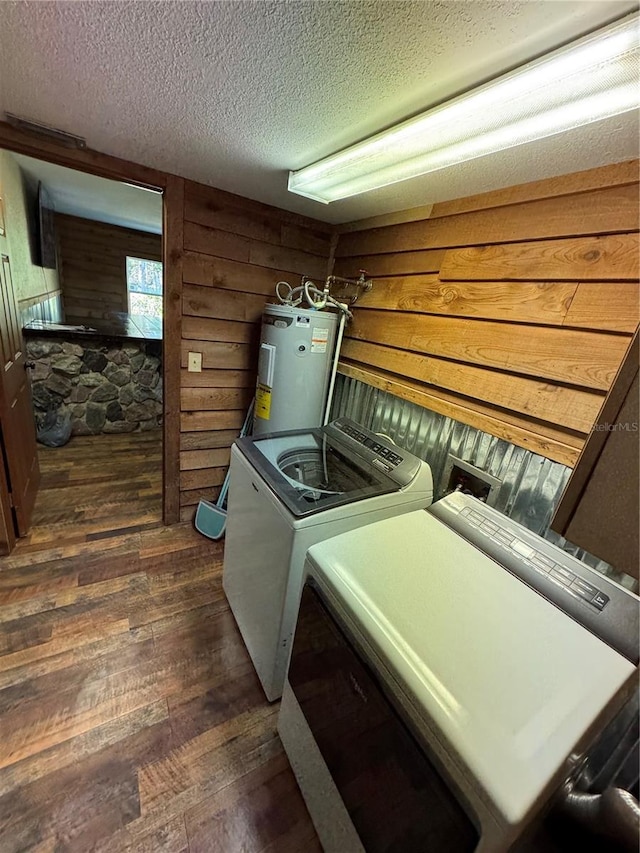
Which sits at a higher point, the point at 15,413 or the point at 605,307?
the point at 605,307

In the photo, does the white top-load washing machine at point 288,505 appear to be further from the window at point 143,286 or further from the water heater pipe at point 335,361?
the window at point 143,286

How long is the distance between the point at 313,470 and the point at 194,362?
1.08 meters

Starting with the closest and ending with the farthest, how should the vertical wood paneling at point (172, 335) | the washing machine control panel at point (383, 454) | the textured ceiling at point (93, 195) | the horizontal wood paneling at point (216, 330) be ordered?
the washing machine control panel at point (383, 454) → the vertical wood paneling at point (172, 335) → the horizontal wood paneling at point (216, 330) → the textured ceiling at point (93, 195)

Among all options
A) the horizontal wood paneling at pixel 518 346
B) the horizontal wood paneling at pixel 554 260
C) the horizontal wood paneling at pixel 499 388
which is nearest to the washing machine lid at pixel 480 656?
the horizontal wood paneling at pixel 499 388

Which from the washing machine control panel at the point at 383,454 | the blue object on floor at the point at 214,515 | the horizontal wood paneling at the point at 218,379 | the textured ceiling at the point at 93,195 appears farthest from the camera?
the textured ceiling at the point at 93,195

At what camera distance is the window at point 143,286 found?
17.3 feet

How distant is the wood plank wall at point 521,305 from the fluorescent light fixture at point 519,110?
13.3 inches

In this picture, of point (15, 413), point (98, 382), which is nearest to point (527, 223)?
point (15, 413)

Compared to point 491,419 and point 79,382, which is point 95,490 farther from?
point 491,419

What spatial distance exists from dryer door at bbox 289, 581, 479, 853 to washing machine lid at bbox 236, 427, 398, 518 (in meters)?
0.33

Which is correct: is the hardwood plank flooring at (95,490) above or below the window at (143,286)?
below

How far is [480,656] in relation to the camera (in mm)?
658

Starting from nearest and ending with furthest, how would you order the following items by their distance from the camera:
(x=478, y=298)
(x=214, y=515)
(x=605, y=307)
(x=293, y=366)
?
(x=605, y=307), (x=478, y=298), (x=293, y=366), (x=214, y=515)

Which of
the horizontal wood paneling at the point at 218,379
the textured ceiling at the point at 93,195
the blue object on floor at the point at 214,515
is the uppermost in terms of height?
the textured ceiling at the point at 93,195
